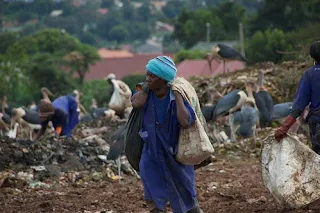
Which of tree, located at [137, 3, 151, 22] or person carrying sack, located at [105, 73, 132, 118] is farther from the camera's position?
tree, located at [137, 3, 151, 22]

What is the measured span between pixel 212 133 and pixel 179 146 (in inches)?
409

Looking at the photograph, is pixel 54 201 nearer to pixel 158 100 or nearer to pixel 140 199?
pixel 140 199

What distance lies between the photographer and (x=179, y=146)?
24.5 feet

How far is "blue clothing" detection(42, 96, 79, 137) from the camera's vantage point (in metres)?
14.7

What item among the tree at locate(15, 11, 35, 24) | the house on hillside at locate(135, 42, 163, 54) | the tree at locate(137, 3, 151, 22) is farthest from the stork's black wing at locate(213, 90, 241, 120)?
the tree at locate(137, 3, 151, 22)

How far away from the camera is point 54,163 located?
13.6 m

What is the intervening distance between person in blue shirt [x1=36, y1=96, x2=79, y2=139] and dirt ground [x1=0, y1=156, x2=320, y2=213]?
2.18 metres

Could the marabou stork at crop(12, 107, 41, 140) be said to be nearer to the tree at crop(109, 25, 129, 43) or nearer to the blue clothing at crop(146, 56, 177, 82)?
the blue clothing at crop(146, 56, 177, 82)

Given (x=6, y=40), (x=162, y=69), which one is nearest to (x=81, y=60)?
(x=6, y=40)

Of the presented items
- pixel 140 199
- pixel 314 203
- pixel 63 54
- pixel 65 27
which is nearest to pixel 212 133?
pixel 140 199

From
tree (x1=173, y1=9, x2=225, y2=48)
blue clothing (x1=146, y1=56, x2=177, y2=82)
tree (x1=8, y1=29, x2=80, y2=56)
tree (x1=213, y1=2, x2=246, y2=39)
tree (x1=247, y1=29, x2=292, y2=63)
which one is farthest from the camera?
tree (x1=173, y1=9, x2=225, y2=48)

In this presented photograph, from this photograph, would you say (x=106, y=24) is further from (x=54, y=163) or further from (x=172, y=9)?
(x=54, y=163)

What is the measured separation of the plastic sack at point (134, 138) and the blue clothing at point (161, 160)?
0.07 m

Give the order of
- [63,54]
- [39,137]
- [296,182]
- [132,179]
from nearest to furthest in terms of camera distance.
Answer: [296,182]
[132,179]
[39,137]
[63,54]
